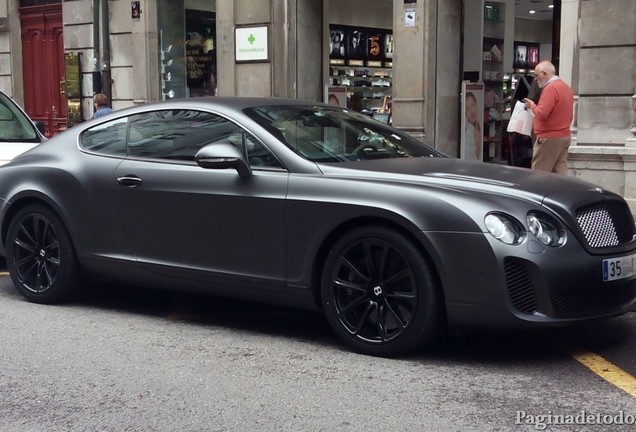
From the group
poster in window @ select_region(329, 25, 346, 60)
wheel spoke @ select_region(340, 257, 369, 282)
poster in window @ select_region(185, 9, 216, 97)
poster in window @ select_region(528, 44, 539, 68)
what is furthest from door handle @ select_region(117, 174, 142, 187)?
poster in window @ select_region(528, 44, 539, 68)

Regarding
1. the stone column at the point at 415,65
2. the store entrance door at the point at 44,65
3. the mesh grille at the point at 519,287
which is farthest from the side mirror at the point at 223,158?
the store entrance door at the point at 44,65

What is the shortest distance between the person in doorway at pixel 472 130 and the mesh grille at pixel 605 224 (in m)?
8.73

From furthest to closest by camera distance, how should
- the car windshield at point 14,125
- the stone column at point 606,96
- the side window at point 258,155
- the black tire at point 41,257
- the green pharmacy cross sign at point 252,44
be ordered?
the green pharmacy cross sign at point 252,44, the stone column at point 606,96, the car windshield at point 14,125, the black tire at point 41,257, the side window at point 258,155

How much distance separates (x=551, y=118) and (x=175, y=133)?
5.37 metres

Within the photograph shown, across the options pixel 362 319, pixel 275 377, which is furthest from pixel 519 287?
pixel 275 377

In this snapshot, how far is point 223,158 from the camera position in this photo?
5.58 meters

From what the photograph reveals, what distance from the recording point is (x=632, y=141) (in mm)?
A: 10875

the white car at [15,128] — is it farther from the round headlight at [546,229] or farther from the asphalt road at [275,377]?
the round headlight at [546,229]

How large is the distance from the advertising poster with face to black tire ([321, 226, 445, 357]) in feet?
29.6

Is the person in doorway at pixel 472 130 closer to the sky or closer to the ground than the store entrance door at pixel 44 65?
closer to the ground

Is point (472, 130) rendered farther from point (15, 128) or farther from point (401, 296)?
point (401, 296)

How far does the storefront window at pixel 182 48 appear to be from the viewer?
17594 mm

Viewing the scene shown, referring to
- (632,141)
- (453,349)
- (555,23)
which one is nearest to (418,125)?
(555,23)

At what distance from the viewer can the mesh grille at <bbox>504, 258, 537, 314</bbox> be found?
15.7 feet
